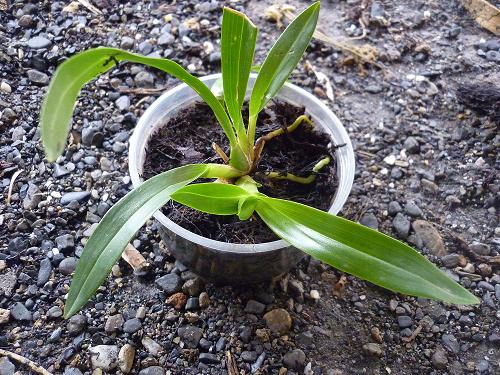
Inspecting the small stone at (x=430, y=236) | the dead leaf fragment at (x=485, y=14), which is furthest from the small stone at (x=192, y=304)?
the dead leaf fragment at (x=485, y=14)

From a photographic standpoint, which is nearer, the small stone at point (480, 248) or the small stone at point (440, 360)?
the small stone at point (440, 360)

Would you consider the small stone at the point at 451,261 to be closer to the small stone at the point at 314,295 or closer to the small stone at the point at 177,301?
the small stone at the point at 314,295

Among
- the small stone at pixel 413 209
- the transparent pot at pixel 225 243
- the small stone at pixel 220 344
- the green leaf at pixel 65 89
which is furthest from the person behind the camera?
the small stone at pixel 413 209

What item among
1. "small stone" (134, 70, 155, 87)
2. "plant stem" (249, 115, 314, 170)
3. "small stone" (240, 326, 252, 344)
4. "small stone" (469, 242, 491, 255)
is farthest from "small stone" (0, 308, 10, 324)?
"small stone" (469, 242, 491, 255)

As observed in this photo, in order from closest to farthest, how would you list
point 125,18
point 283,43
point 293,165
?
1. point 283,43
2. point 293,165
3. point 125,18

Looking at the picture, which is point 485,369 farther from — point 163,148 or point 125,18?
point 125,18

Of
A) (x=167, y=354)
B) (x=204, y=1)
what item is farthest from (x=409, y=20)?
(x=167, y=354)

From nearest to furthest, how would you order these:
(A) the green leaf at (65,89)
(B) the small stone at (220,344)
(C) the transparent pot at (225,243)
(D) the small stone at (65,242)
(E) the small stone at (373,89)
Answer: (A) the green leaf at (65,89)
(C) the transparent pot at (225,243)
(B) the small stone at (220,344)
(D) the small stone at (65,242)
(E) the small stone at (373,89)
